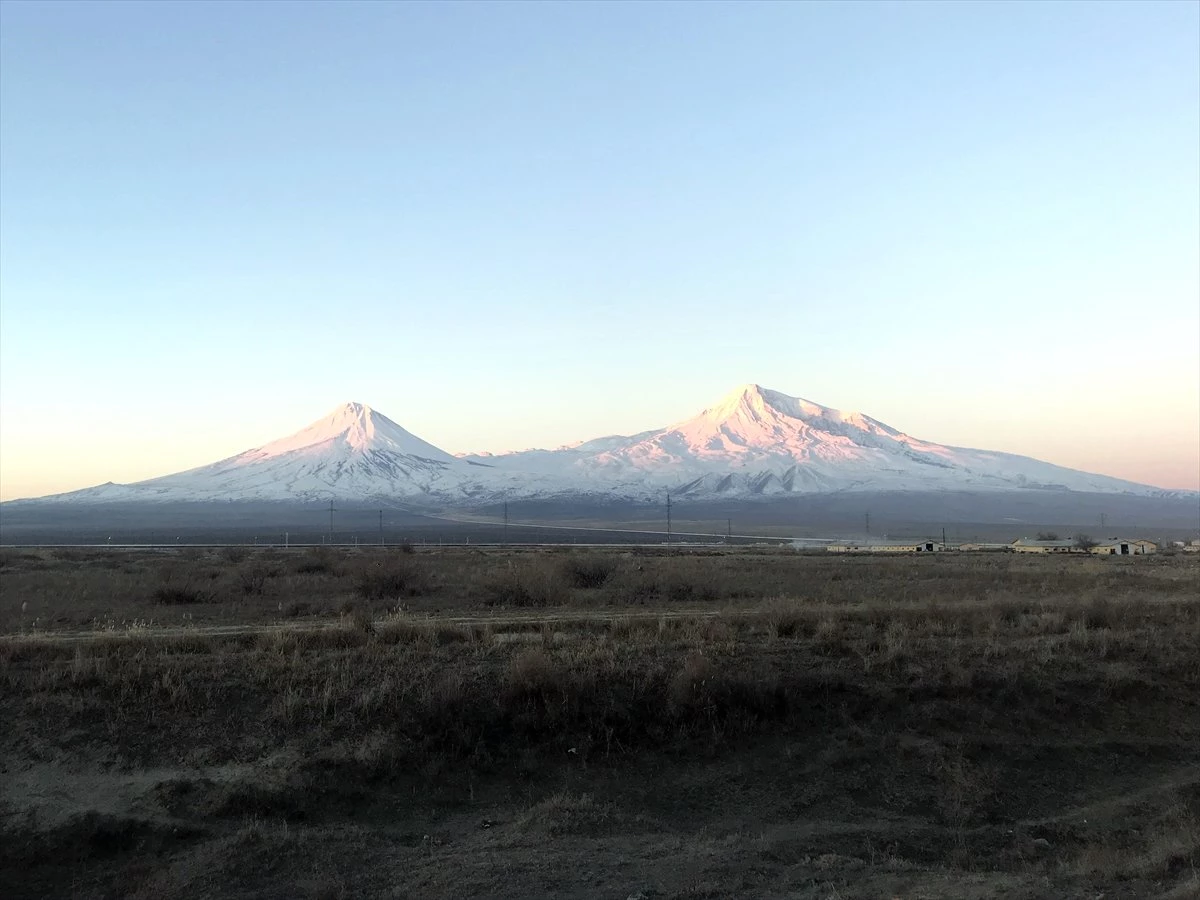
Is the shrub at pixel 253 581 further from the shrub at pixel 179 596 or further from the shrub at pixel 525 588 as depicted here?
the shrub at pixel 525 588

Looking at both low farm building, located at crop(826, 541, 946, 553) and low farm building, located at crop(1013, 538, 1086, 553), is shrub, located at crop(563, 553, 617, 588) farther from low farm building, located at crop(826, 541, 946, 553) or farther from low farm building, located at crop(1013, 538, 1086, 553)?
low farm building, located at crop(1013, 538, 1086, 553)

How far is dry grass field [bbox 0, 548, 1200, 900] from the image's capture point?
10438mm

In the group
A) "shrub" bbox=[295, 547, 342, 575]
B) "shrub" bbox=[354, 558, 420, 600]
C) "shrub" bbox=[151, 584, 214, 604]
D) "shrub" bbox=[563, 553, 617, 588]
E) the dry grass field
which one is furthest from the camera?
"shrub" bbox=[295, 547, 342, 575]

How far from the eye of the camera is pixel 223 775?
12.6 meters

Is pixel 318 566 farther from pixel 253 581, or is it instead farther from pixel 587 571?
pixel 587 571

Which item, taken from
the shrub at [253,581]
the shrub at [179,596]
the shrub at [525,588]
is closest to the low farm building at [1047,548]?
the shrub at [525,588]

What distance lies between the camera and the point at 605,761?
535 inches

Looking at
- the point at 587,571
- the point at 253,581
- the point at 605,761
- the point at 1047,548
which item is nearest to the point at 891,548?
the point at 1047,548

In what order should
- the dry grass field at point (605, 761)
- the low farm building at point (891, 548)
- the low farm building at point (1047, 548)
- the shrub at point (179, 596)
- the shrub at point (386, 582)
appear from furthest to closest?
the low farm building at point (1047, 548)
the low farm building at point (891, 548)
the shrub at point (386, 582)
the shrub at point (179, 596)
the dry grass field at point (605, 761)

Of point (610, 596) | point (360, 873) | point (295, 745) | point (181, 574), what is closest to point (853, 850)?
point (360, 873)

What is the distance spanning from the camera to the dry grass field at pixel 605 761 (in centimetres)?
1044

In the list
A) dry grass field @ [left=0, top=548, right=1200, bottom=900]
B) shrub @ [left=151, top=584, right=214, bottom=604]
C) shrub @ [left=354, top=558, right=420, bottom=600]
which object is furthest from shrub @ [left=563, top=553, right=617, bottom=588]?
dry grass field @ [left=0, top=548, right=1200, bottom=900]

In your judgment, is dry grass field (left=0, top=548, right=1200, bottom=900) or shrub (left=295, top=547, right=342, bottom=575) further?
shrub (left=295, top=547, right=342, bottom=575)

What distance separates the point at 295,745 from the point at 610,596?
66.2ft
